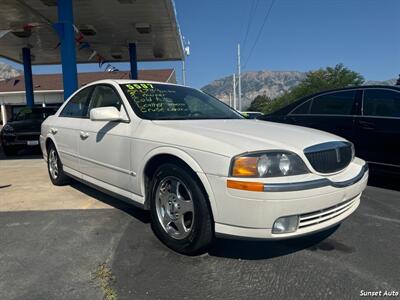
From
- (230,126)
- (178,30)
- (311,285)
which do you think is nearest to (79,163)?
(230,126)

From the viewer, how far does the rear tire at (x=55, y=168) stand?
565cm

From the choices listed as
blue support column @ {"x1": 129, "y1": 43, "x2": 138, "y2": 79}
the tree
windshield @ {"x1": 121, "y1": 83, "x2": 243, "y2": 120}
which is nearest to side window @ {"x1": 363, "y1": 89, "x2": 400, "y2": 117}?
windshield @ {"x1": 121, "y1": 83, "x2": 243, "y2": 120}

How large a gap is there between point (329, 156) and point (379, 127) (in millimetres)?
2814

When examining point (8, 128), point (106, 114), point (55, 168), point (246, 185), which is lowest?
point (55, 168)

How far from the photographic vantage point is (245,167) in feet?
9.19

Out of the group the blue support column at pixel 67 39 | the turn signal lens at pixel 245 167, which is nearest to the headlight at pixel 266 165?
the turn signal lens at pixel 245 167

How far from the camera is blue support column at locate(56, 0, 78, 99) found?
923cm

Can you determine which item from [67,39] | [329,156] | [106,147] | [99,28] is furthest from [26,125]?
[329,156]

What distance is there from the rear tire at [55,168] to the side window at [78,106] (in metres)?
0.64

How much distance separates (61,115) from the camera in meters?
5.55

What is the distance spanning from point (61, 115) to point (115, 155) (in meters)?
2.02

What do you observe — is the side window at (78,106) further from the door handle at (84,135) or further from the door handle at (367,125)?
the door handle at (367,125)

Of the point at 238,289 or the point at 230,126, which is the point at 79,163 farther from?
the point at 238,289

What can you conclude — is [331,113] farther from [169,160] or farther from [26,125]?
[26,125]
